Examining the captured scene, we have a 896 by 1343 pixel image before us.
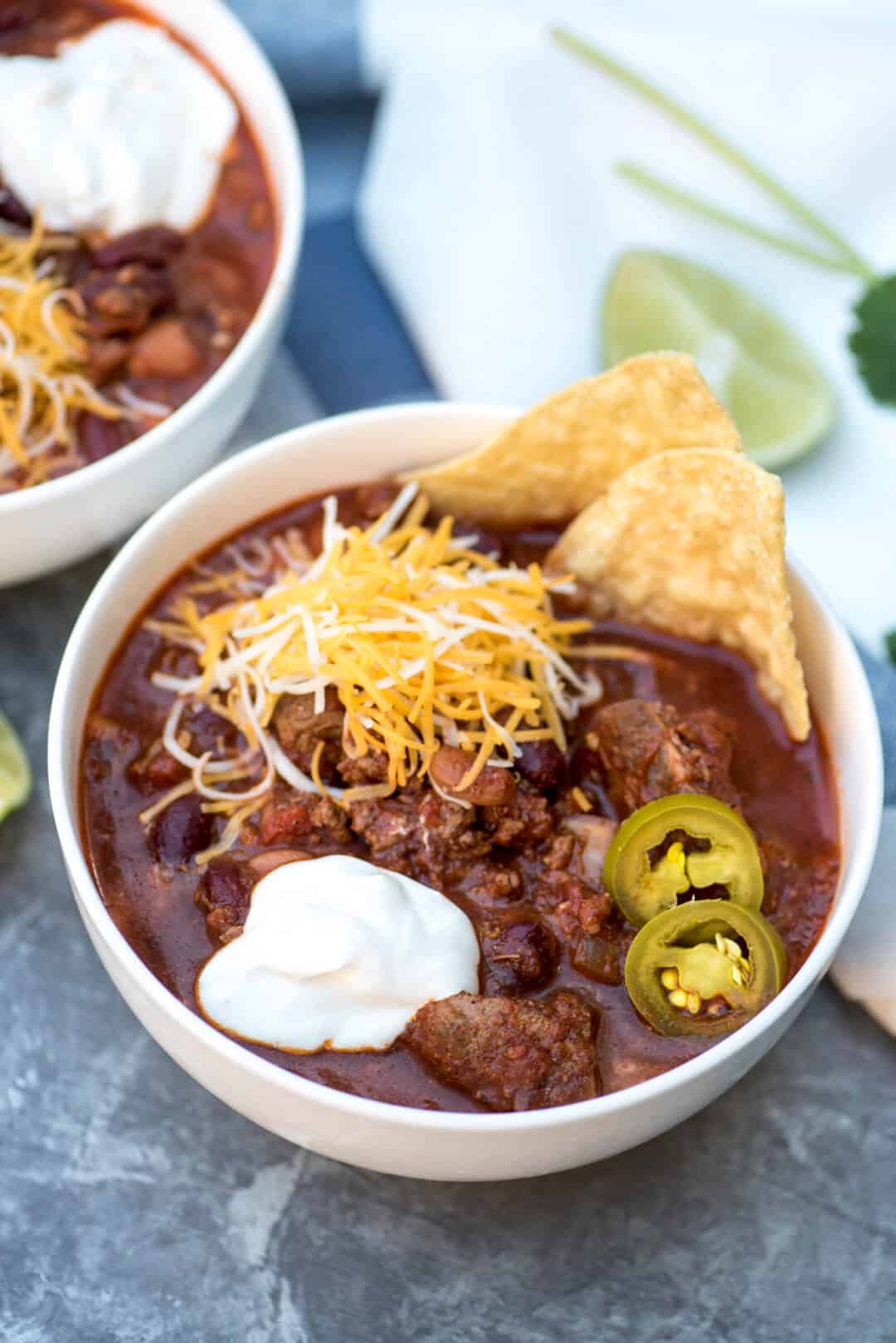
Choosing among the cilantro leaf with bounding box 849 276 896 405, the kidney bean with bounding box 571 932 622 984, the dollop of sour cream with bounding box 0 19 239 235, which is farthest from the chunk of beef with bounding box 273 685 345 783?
the cilantro leaf with bounding box 849 276 896 405

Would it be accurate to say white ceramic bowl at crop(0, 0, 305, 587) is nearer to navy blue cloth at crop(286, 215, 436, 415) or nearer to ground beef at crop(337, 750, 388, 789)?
navy blue cloth at crop(286, 215, 436, 415)

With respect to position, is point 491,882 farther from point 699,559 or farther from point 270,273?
point 270,273

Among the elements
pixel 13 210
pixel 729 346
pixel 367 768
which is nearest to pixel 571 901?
pixel 367 768

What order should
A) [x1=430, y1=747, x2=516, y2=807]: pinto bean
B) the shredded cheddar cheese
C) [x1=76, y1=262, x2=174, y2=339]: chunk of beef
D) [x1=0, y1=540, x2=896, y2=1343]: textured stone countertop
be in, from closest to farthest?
[x1=430, y1=747, x2=516, y2=807]: pinto bean → [x1=0, y1=540, x2=896, y2=1343]: textured stone countertop → the shredded cheddar cheese → [x1=76, y1=262, x2=174, y2=339]: chunk of beef

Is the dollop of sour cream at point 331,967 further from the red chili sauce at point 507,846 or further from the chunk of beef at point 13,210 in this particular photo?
the chunk of beef at point 13,210

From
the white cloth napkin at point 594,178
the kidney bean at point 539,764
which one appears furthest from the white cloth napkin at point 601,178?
the kidney bean at point 539,764

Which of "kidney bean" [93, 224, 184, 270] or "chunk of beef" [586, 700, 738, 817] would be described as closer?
"chunk of beef" [586, 700, 738, 817]
